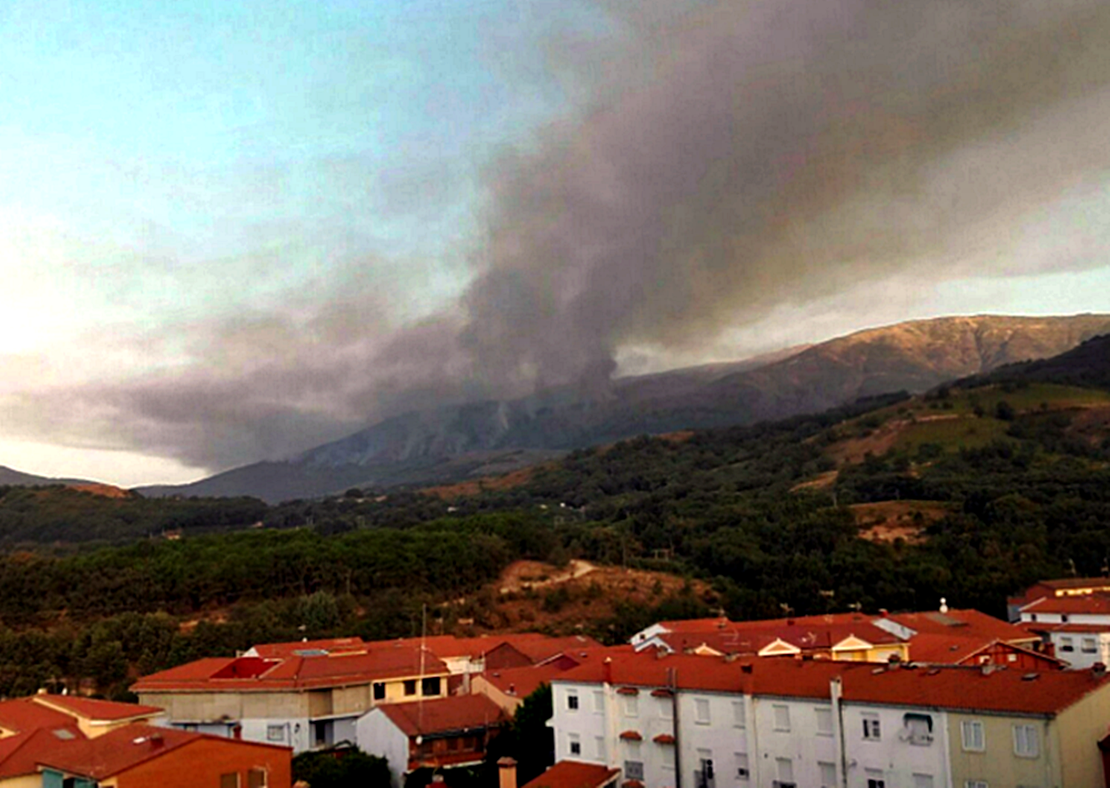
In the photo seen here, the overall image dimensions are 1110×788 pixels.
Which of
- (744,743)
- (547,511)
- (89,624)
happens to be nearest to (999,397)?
(547,511)

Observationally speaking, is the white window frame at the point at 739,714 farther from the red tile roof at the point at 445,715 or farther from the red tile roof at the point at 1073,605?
the red tile roof at the point at 1073,605

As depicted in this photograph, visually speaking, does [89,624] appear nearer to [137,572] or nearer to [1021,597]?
[137,572]

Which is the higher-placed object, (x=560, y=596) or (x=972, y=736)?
(x=972, y=736)

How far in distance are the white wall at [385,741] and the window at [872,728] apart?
17966 mm

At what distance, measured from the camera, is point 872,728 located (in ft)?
86.7

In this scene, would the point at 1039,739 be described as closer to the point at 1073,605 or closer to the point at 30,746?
the point at 30,746

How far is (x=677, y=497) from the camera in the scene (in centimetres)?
15688

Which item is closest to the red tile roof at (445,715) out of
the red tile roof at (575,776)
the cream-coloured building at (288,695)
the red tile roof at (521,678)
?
the red tile roof at (521,678)

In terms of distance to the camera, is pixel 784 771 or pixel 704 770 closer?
pixel 784 771

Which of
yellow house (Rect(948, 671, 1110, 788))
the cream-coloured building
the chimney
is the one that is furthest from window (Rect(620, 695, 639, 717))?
the cream-coloured building

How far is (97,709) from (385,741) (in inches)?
410

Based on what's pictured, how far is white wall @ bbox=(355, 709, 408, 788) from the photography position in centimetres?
3750

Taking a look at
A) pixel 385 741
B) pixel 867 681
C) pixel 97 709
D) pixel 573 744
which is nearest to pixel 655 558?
pixel 385 741

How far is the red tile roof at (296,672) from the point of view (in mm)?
44250
